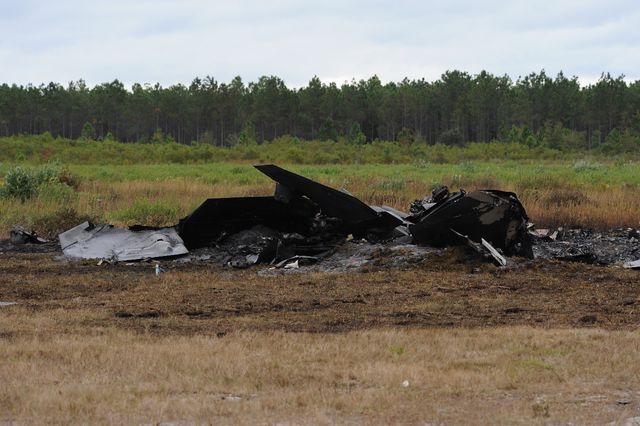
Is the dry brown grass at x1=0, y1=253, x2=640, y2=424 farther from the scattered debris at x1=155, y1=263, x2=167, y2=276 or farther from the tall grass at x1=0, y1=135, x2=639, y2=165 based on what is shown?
the tall grass at x1=0, y1=135, x2=639, y2=165

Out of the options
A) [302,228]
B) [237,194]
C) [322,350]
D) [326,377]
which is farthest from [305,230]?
[237,194]

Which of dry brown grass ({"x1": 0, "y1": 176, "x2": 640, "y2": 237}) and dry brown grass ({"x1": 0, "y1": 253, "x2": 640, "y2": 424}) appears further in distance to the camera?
dry brown grass ({"x1": 0, "y1": 176, "x2": 640, "y2": 237})

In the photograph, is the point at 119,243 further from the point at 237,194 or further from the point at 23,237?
the point at 237,194

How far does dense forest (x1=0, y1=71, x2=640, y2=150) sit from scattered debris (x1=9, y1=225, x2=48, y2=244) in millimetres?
76155

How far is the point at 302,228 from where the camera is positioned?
15.3 metres

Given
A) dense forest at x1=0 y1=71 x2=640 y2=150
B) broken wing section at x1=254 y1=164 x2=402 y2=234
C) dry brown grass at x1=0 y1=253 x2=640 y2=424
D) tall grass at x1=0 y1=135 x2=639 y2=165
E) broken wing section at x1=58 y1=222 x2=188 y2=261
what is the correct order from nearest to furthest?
dry brown grass at x1=0 y1=253 x2=640 y2=424 → broken wing section at x1=254 y1=164 x2=402 y2=234 → broken wing section at x1=58 y1=222 x2=188 y2=261 → tall grass at x1=0 y1=135 x2=639 y2=165 → dense forest at x1=0 y1=71 x2=640 y2=150

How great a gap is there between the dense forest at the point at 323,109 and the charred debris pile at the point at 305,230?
256 ft

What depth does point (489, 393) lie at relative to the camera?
19.2 feet

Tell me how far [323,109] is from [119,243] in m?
83.5

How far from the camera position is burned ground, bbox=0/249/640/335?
8.87m

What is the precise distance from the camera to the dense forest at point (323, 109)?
314 ft

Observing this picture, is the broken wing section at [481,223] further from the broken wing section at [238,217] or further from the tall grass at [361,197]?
the tall grass at [361,197]

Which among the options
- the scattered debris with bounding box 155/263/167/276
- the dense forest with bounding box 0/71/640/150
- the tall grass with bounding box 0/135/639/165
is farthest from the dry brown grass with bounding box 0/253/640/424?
the dense forest with bounding box 0/71/640/150

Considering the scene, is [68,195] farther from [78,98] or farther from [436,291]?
[78,98]
